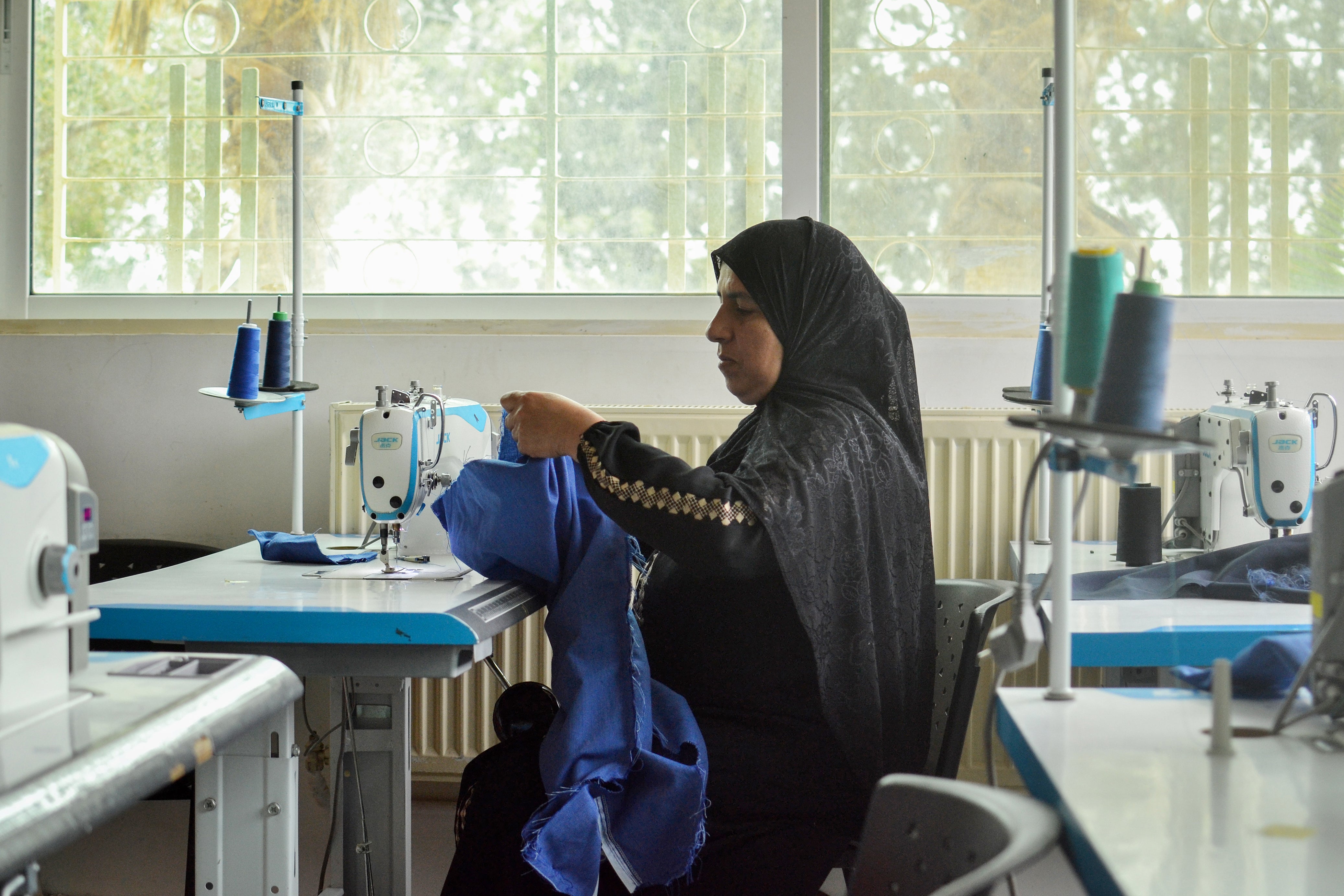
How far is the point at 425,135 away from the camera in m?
3.18

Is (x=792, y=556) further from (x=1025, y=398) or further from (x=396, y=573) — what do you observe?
(x=1025, y=398)

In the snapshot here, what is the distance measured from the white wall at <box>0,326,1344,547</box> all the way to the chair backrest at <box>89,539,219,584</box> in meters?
0.17

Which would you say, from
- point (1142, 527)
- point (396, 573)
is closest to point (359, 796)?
point (396, 573)

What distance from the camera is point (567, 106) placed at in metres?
3.16

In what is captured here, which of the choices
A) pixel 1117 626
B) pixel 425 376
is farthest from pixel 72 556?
pixel 425 376

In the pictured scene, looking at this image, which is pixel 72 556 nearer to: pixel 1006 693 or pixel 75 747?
pixel 75 747

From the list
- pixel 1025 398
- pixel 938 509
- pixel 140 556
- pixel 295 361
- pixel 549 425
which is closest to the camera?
pixel 549 425

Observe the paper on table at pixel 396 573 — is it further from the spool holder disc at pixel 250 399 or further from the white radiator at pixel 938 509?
the white radiator at pixel 938 509

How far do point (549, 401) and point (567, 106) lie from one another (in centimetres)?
154

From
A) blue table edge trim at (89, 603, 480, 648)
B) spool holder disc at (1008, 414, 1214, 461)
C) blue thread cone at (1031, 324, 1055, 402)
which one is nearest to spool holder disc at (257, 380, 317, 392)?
blue table edge trim at (89, 603, 480, 648)

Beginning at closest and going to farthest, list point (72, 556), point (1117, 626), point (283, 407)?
point (72, 556)
point (1117, 626)
point (283, 407)

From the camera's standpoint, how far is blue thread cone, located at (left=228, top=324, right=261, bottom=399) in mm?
2385

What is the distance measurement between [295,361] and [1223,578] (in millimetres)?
1930

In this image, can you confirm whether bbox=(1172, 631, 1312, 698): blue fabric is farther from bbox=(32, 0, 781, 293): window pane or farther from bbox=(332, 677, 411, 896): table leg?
bbox=(32, 0, 781, 293): window pane
